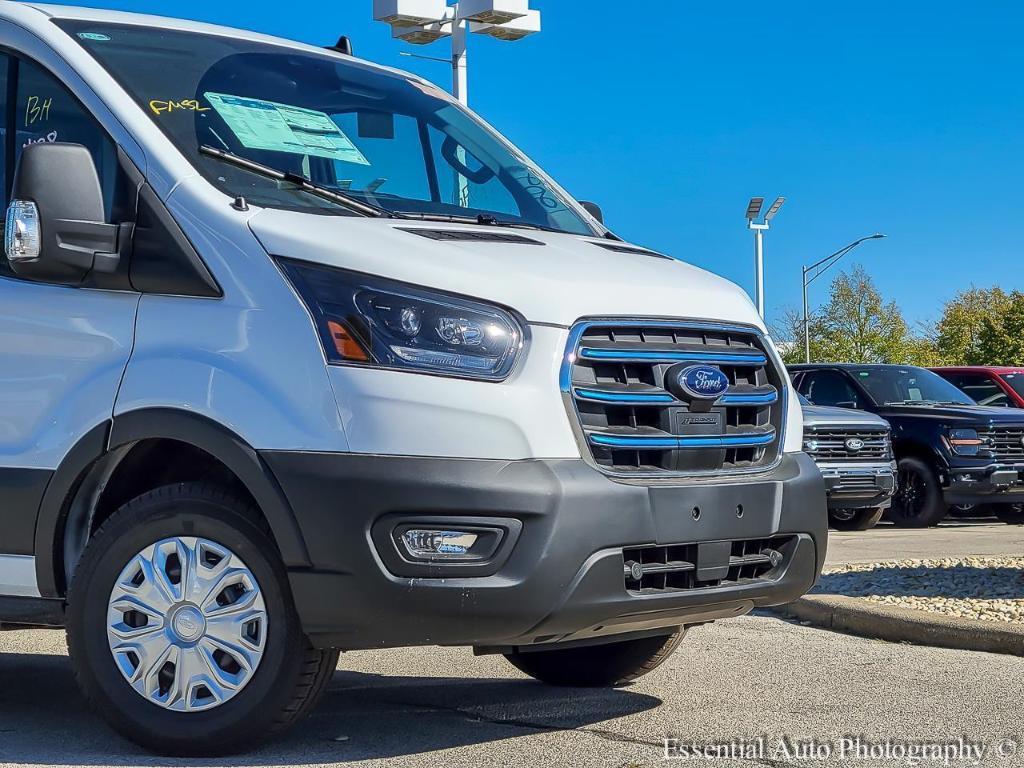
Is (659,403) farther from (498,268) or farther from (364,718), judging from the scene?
(364,718)

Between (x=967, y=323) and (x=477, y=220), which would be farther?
(x=967, y=323)

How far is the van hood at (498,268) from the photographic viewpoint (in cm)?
437

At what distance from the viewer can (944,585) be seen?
8938mm

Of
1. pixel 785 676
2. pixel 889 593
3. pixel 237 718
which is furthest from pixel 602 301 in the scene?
pixel 889 593

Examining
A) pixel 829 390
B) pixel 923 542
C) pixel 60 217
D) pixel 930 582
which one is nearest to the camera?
pixel 60 217

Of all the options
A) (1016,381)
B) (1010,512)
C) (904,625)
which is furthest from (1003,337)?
(904,625)

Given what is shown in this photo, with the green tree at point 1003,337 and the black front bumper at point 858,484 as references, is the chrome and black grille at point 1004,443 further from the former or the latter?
the green tree at point 1003,337

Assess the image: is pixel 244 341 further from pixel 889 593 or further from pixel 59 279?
pixel 889 593

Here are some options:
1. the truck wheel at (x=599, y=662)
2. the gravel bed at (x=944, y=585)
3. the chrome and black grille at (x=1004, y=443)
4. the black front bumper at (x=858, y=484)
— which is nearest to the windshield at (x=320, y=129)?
the truck wheel at (x=599, y=662)

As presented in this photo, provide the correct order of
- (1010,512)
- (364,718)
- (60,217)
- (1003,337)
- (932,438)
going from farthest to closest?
(1003,337), (1010,512), (932,438), (364,718), (60,217)

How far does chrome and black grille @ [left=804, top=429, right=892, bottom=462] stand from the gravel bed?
4525 mm

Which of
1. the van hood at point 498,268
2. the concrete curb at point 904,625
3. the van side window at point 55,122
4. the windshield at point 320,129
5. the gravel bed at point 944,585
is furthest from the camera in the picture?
the gravel bed at point 944,585

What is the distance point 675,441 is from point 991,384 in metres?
15.4

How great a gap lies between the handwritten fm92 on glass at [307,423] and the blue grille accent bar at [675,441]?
10 mm
